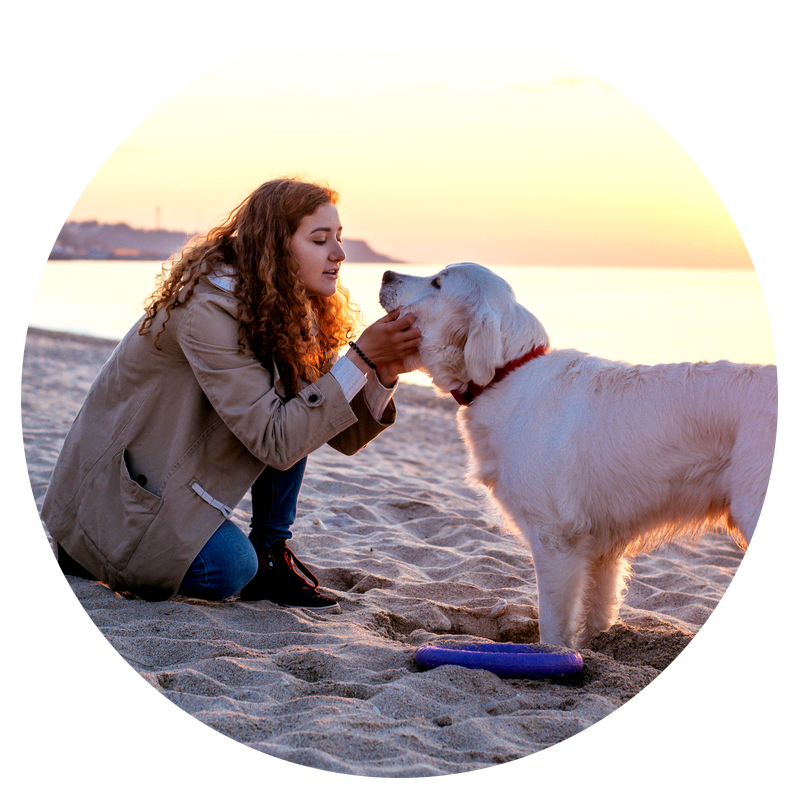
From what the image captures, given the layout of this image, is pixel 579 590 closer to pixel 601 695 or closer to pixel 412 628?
pixel 601 695

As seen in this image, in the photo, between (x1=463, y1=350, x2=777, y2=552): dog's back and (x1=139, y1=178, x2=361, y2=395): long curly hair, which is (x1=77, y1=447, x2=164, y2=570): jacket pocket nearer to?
(x1=139, y1=178, x2=361, y2=395): long curly hair

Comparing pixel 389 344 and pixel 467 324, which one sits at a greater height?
pixel 467 324

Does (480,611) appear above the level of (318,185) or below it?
below

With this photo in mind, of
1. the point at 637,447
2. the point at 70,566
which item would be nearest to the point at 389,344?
the point at 637,447

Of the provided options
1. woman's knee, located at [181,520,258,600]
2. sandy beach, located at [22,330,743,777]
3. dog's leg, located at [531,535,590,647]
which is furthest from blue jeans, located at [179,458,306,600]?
dog's leg, located at [531,535,590,647]

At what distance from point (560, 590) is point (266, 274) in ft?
6.37

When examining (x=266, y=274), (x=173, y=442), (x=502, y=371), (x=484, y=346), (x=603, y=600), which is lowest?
(x=603, y=600)

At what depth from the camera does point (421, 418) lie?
31.6ft

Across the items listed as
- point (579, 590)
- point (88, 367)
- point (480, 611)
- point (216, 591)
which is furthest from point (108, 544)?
point (88, 367)

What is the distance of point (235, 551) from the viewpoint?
3.60m

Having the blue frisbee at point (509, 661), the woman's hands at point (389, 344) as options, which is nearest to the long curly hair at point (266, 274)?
the woman's hands at point (389, 344)

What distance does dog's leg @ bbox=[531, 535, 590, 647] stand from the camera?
133 inches

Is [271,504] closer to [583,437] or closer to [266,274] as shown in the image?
[266,274]

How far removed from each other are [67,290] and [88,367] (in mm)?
10677
